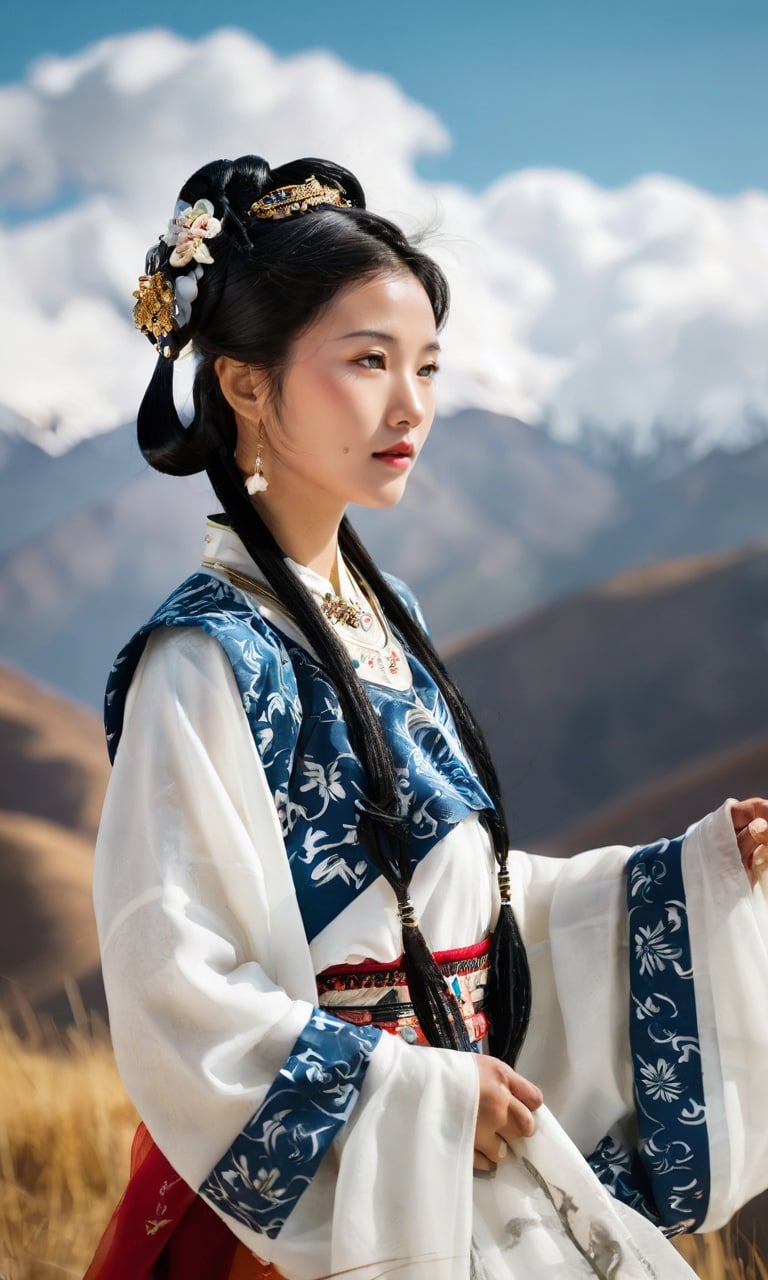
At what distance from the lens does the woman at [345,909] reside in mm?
1186

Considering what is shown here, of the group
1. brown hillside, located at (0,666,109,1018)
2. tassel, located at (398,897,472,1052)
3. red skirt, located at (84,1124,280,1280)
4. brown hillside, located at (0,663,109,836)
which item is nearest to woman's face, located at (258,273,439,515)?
tassel, located at (398,897,472,1052)

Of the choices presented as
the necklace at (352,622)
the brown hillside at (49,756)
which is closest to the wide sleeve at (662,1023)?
the necklace at (352,622)

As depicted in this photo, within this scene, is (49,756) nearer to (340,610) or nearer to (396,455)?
(340,610)

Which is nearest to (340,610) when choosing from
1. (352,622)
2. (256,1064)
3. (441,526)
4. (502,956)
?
(352,622)

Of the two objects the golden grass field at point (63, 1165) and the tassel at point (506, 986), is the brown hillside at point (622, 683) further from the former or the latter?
the tassel at point (506, 986)

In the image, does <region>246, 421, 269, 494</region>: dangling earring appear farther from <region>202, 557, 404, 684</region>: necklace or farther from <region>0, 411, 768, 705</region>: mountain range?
<region>0, 411, 768, 705</region>: mountain range

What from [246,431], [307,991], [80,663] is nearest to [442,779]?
[307,991]

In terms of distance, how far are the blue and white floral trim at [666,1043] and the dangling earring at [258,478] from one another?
60 centimetres

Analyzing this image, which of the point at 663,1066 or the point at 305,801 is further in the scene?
the point at 663,1066

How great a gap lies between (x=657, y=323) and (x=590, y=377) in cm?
24

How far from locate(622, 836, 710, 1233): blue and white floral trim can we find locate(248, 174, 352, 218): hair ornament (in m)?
0.82

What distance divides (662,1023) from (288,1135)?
51 cm

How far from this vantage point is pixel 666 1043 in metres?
1.49

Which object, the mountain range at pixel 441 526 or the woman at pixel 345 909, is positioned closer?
the woman at pixel 345 909
